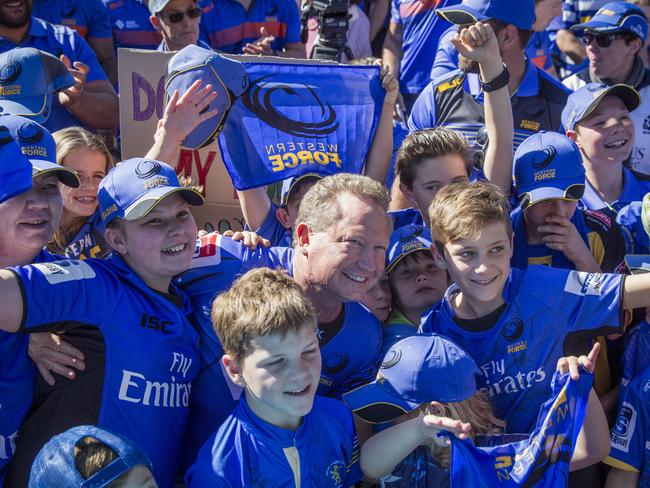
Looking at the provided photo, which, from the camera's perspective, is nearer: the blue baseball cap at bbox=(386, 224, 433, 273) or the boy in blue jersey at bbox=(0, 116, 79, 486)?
the boy in blue jersey at bbox=(0, 116, 79, 486)

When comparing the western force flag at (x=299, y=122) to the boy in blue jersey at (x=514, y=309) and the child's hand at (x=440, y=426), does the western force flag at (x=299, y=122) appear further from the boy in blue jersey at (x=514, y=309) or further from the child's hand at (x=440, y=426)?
the child's hand at (x=440, y=426)

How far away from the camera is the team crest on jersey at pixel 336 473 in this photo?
2.99 meters

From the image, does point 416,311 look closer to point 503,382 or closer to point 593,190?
point 503,382

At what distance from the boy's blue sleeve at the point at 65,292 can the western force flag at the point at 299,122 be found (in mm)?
1286

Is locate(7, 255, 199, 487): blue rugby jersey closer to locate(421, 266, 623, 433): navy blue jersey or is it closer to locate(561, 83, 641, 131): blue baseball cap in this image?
locate(421, 266, 623, 433): navy blue jersey

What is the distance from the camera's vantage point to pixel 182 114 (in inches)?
153

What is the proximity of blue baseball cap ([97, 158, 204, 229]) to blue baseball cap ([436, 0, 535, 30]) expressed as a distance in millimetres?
1823

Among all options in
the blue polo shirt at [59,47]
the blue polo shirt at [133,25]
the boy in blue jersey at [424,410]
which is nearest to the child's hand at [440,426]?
the boy in blue jersey at [424,410]

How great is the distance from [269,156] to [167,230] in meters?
1.08

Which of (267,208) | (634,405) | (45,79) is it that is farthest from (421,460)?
(45,79)

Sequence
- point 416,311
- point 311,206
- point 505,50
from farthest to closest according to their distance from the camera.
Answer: point 505,50, point 416,311, point 311,206

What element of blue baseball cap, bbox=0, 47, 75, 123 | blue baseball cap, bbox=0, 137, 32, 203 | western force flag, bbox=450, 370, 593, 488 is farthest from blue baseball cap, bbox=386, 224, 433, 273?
blue baseball cap, bbox=0, 47, 75, 123

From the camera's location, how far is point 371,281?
3.41 meters

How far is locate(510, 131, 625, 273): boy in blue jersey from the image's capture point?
383 cm
